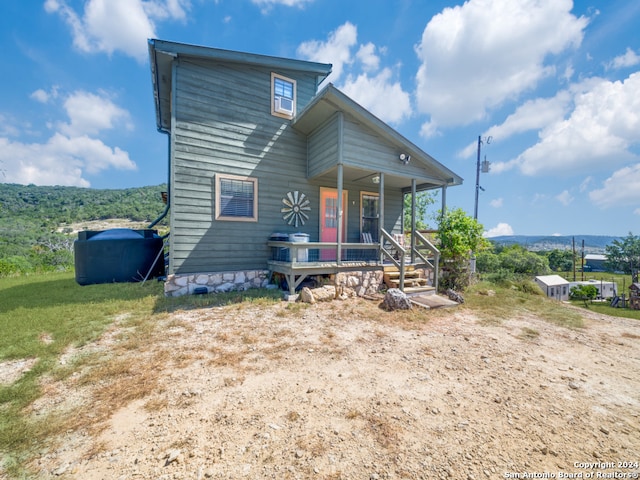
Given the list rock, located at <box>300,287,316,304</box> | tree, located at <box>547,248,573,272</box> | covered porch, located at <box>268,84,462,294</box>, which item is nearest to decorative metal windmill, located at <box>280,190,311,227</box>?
covered porch, located at <box>268,84,462,294</box>

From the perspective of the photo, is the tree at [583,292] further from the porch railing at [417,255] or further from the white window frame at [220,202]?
the white window frame at [220,202]

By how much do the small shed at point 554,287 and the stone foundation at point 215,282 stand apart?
74.6ft

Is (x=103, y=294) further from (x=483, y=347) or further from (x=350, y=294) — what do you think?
(x=483, y=347)

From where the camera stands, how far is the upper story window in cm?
754

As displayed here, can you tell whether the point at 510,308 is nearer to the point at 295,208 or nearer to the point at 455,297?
the point at 455,297

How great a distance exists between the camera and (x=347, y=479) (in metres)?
1.53

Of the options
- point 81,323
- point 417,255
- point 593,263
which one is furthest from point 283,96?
point 593,263

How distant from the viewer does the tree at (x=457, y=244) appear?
742cm

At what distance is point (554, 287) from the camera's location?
19.6 metres

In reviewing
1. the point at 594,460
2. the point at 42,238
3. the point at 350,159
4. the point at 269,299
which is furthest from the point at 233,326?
the point at 42,238

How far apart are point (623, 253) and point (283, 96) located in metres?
62.8

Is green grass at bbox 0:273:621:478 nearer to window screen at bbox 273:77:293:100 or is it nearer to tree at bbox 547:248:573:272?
window screen at bbox 273:77:293:100

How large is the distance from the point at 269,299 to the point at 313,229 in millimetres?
3044

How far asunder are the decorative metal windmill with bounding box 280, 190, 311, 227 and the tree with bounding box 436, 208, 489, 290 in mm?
4326
